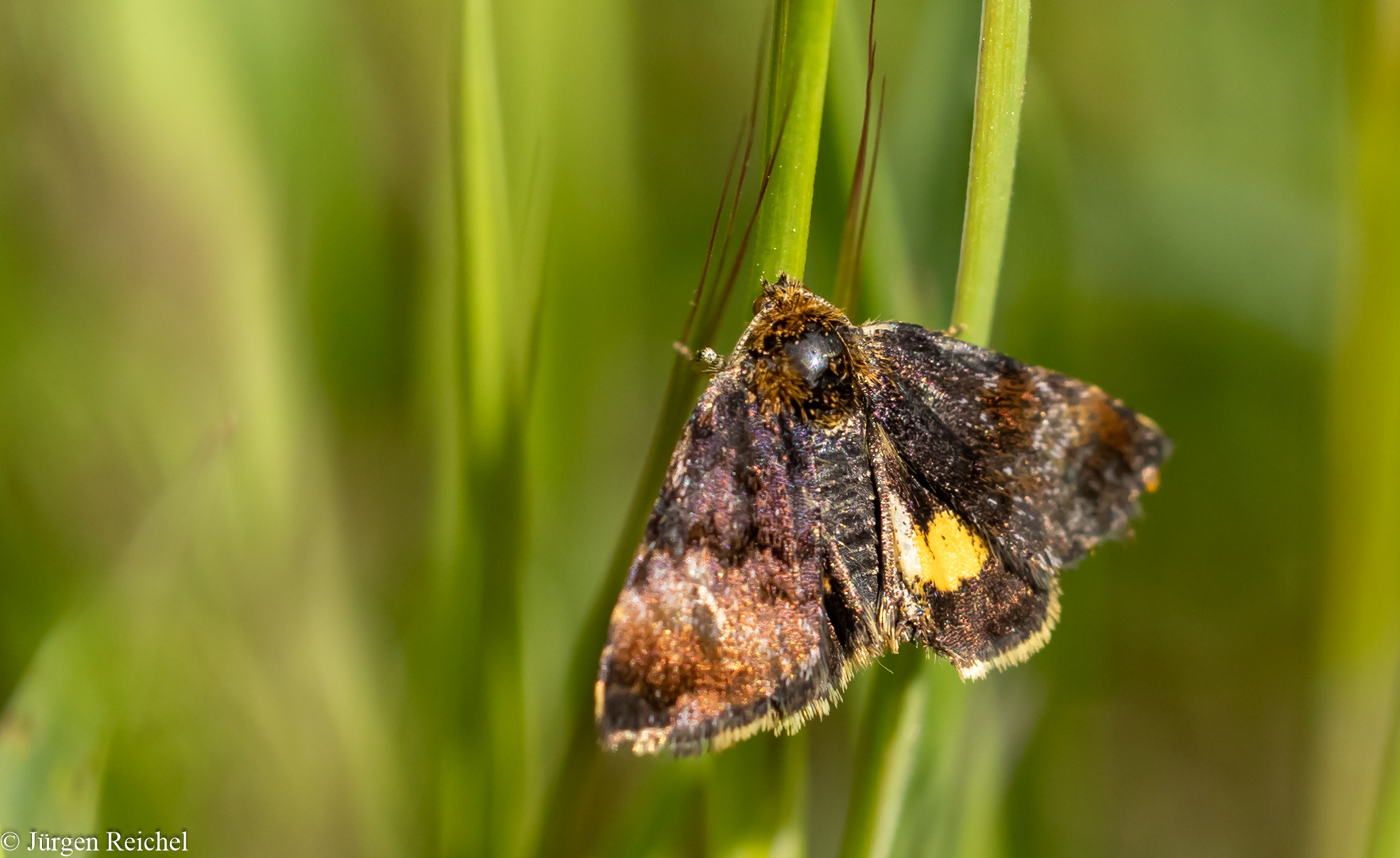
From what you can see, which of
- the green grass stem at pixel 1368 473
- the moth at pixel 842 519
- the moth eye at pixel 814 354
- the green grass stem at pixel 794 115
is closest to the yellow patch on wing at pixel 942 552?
the moth at pixel 842 519

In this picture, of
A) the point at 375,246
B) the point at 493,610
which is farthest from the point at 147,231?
the point at 493,610

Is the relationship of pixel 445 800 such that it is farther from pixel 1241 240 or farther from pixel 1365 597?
pixel 1241 240

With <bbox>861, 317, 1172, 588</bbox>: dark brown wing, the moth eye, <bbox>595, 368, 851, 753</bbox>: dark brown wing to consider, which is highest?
the moth eye

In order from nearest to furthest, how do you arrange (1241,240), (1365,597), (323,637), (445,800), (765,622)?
(765,622)
(445,800)
(323,637)
(1365,597)
(1241,240)

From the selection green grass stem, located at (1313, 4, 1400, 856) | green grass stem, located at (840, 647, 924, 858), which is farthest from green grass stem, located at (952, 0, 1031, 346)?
green grass stem, located at (1313, 4, 1400, 856)

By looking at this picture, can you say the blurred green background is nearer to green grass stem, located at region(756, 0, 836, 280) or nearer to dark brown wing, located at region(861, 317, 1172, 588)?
dark brown wing, located at region(861, 317, 1172, 588)

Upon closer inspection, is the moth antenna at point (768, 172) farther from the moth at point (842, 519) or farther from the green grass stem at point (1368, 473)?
the green grass stem at point (1368, 473)

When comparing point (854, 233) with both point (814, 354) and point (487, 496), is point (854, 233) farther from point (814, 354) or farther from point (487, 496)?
point (487, 496)
